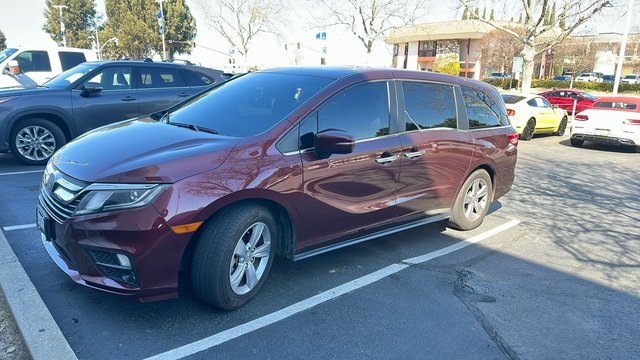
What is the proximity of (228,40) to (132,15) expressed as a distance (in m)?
14.4

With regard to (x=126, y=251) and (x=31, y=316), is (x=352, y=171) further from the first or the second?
(x=31, y=316)

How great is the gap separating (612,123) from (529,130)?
2425 mm

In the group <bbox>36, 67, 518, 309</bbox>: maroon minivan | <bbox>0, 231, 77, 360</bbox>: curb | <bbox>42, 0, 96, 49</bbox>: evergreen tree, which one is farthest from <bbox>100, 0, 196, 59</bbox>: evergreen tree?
<bbox>0, 231, 77, 360</bbox>: curb

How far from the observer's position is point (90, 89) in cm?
762

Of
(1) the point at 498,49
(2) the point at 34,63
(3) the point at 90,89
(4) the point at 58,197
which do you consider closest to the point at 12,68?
(2) the point at 34,63

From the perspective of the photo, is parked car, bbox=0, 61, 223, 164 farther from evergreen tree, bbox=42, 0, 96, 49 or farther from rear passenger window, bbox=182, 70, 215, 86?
evergreen tree, bbox=42, 0, 96, 49

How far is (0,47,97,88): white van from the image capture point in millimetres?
12406

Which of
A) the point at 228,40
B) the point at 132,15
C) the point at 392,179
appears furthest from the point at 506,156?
the point at 132,15

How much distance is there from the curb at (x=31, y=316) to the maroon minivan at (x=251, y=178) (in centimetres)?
32

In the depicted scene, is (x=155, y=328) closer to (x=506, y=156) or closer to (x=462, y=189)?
(x=462, y=189)

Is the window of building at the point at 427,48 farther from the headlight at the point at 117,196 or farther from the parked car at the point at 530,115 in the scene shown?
the headlight at the point at 117,196

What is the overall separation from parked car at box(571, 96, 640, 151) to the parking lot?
8.11 m

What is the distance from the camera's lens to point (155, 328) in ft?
10.3

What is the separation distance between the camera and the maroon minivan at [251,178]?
294cm
